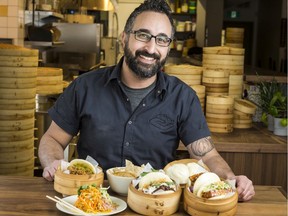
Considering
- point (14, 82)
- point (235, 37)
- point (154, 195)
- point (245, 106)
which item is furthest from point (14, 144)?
point (154, 195)

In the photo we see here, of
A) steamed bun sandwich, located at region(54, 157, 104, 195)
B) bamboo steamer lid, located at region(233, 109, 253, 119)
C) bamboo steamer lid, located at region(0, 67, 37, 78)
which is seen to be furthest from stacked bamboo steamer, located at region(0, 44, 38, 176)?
steamed bun sandwich, located at region(54, 157, 104, 195)

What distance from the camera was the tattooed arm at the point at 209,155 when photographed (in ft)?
8.45

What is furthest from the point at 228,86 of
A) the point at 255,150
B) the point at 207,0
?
the point at 207,0

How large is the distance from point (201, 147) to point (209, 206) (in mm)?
946

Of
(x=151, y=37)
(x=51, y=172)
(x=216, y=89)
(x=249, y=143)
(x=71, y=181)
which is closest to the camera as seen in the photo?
(x=71, y=181)

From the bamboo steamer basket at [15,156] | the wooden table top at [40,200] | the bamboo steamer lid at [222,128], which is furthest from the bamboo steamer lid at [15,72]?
the wooden table top at [40,200]

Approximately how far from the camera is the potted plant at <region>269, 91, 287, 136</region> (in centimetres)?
414

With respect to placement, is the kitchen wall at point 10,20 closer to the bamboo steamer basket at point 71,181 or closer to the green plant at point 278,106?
the green plant at point 278,106

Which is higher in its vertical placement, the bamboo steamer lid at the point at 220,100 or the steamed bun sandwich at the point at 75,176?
the bamboo steamer lid at the point at 220,100

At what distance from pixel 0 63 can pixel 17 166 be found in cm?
95

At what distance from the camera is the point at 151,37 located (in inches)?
103

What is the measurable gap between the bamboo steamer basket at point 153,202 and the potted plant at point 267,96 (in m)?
2.56

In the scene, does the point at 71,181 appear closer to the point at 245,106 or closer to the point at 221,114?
the point at 221,114

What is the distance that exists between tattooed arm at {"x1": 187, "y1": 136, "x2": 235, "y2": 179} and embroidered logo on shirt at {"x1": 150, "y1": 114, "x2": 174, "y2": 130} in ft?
0.54
